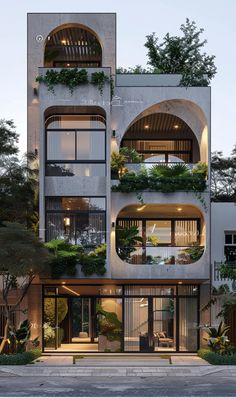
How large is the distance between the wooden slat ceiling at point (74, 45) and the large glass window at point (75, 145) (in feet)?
16.1

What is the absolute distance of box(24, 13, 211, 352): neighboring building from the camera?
Result: 32688mm

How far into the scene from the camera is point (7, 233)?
28406 millimetres

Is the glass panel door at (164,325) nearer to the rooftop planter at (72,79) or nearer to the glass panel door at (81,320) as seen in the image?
the glass panel door at (81,320)

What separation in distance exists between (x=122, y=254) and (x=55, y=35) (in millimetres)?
11466

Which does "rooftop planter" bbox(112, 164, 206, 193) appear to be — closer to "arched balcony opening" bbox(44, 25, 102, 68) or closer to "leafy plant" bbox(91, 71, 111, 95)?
"leafy plant" bbox(91, 71, 111, 95)

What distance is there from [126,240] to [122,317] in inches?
144

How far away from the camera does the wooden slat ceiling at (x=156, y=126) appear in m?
35.6

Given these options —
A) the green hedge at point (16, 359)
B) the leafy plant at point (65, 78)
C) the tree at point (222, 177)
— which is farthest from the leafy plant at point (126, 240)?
the tree at point (222, 177)

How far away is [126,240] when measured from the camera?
3338 cm

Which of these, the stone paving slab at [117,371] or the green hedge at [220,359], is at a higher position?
the green hedge at [220,359]

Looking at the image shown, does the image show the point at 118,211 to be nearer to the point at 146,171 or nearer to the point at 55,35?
the point at 146,171

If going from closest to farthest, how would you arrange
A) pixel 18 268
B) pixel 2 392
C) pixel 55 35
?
pixel 2 392
pixel 18 268
pixel 55 35

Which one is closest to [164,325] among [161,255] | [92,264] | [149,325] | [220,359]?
[149,325]

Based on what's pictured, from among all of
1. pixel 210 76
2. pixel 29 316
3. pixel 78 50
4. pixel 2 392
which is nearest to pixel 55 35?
pixel 78 50
